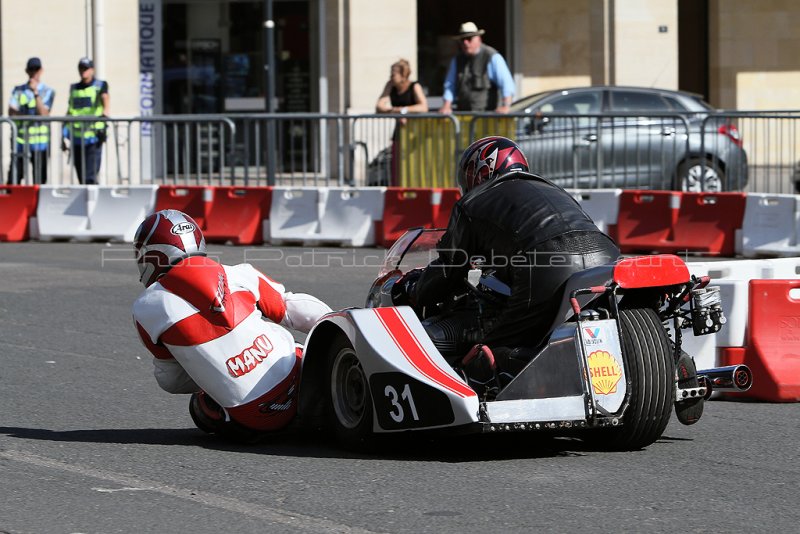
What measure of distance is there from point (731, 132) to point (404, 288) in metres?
10.0

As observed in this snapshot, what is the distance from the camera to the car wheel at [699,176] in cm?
1580

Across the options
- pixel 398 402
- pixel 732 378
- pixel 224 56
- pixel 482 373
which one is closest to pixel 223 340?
→ pixel 398 402

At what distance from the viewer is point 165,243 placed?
21.3 ft

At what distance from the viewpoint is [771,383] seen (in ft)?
25.3

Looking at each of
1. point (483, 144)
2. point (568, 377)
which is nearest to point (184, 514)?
point (568, 377)

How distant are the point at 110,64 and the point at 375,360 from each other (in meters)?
17.8

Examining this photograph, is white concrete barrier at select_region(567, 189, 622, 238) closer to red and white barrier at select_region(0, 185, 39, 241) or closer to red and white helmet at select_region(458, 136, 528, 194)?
red and white barrier at select_region(0, 185, 39, 241)

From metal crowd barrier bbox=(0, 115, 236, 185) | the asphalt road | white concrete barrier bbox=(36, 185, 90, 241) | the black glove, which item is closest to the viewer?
the asphalt road

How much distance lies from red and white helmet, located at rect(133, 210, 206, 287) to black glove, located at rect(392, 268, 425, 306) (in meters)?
0.90

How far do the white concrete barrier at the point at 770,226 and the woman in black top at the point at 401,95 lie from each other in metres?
4.52

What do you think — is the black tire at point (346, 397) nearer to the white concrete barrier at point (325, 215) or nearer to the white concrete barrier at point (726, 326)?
the white concrete barrier at point (726, 326)

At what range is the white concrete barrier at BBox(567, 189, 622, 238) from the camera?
15.2 metres

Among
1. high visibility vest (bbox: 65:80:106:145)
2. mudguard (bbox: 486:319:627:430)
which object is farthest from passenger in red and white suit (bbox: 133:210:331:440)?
high visibility vest (bbox: 65:80:106:145)

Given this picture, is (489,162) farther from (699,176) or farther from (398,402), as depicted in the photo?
(699,176)
